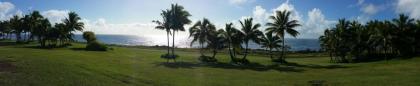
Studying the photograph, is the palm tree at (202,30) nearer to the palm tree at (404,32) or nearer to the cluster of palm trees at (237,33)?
the cluster of palm trees at (237,33)

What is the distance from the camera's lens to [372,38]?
69.4 metres

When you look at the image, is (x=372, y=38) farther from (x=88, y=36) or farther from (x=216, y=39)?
(x=88, y=36)

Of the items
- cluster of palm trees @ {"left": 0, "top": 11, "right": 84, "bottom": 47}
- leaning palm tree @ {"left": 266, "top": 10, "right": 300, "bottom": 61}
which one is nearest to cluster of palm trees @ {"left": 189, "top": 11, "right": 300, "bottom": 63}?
leaning palm tree @ {"left": 266, "top": 10, "right": 300, "bottom": 61}

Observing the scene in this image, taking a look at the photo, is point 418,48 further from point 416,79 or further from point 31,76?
point 31,76

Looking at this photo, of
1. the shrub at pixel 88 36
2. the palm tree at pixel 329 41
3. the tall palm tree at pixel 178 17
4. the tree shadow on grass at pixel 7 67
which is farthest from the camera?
the shrub at pixel 88 36

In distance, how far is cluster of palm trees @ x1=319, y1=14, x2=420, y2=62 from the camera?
67.8 meters

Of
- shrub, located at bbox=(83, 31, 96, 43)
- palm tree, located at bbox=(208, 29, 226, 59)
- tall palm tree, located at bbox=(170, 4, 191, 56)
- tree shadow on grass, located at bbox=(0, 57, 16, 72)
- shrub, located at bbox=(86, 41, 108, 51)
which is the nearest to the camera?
tree shadow on grass, located at bbox=(0, 57, 16, 72)

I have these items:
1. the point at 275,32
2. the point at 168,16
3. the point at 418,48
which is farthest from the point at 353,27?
the point at 168,16

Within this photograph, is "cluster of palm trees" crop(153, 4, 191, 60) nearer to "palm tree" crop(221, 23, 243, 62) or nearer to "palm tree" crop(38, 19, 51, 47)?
"palm tree" crop(221, 23, 243, 62)

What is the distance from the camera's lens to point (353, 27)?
7662 cm

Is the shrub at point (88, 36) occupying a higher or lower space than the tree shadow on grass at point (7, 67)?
higher

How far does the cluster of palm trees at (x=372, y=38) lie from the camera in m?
67.8

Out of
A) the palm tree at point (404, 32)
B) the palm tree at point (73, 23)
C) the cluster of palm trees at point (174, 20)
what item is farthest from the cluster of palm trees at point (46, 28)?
the palm tree at point (404, 32)

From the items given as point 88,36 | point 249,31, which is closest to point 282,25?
point 249,31
